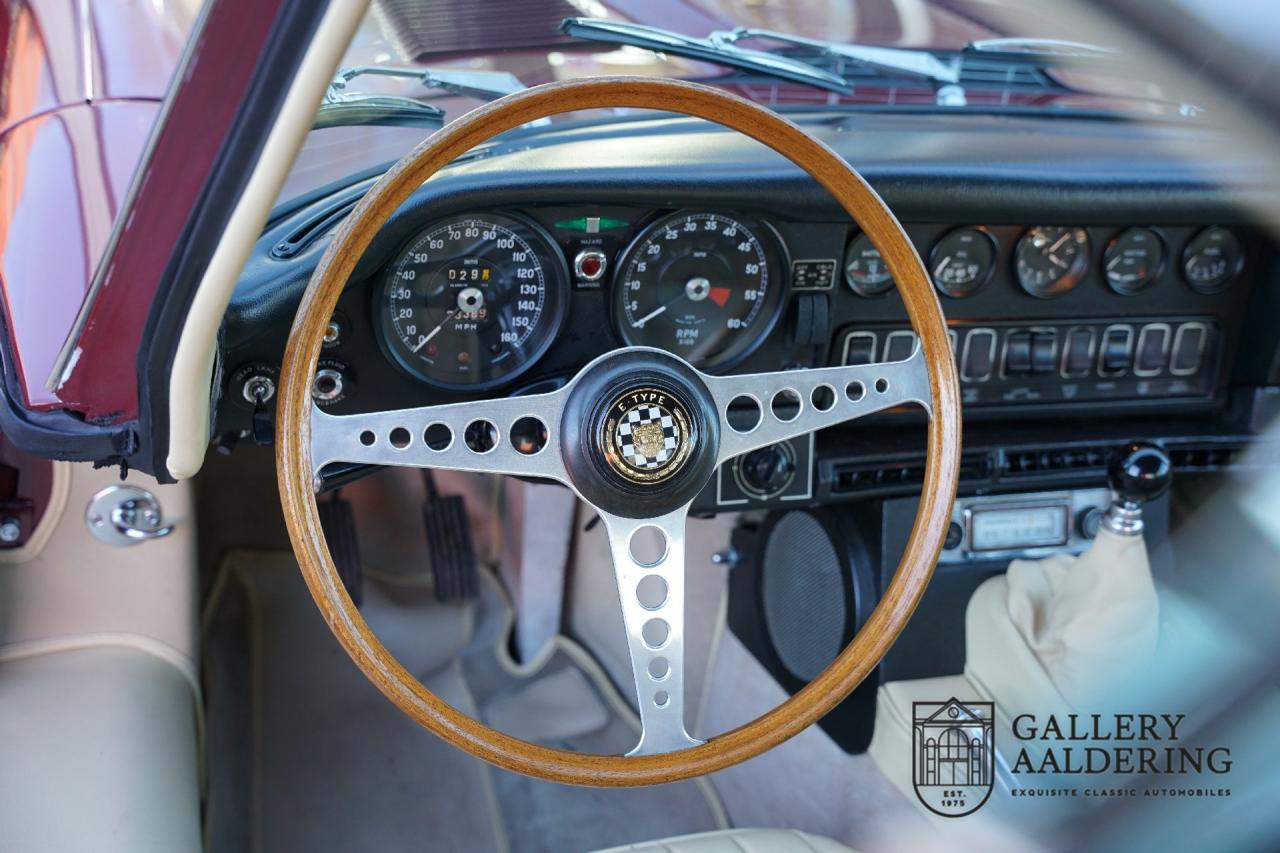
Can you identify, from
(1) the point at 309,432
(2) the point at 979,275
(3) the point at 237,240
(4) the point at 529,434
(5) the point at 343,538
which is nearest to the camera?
(3) the point at 237,240

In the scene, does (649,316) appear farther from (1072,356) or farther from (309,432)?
(1072,356)

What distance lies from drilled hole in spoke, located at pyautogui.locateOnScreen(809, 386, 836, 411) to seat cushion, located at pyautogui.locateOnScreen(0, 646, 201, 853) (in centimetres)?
108

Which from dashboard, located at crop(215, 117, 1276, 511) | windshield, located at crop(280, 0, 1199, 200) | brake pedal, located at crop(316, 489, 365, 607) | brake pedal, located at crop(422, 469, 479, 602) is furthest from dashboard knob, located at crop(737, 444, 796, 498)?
brake pedal, located at crop(422, 469, 479, 602)

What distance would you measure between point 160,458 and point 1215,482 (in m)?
2.02

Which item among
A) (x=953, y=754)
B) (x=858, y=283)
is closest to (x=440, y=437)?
(x=858, y=283)

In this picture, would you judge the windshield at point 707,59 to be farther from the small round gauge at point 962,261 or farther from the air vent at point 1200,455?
the air vent at point 1200,455

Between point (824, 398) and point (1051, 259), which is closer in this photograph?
point (824, 398)

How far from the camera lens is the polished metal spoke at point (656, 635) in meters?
1.36

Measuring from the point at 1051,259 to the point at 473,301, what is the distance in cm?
108

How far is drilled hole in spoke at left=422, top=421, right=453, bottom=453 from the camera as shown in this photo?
1.34 m

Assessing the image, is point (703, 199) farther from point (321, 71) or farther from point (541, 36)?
point (321, 71)

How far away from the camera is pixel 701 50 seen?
6.66 ft

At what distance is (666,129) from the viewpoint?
1941 millimetres

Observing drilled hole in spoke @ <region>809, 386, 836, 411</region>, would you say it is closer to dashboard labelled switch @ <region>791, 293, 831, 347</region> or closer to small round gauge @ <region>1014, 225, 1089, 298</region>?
dashboard labelled switch @ <region>791, 293, 831, 347</region>
